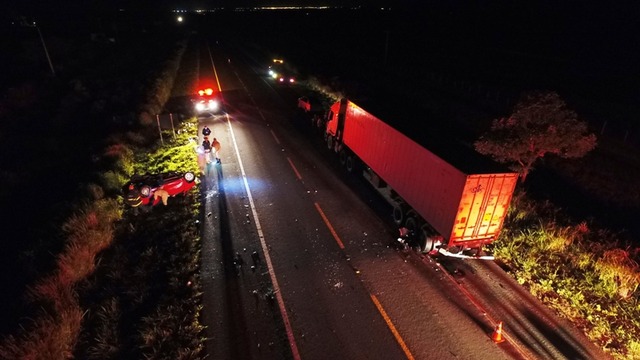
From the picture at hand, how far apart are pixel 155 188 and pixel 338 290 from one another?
911 centimetres

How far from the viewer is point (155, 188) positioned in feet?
49.4

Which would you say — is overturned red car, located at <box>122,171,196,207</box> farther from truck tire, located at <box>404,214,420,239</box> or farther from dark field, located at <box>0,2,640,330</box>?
truck tire, located at <box>404,214,420,239</box>

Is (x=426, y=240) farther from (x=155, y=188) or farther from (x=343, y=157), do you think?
(x=155, y=188)

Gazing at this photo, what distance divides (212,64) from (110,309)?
170 ft

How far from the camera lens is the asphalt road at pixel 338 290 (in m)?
9.34

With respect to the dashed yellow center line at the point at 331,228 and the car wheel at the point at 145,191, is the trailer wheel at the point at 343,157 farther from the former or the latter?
the car wheel at the point at 145,191

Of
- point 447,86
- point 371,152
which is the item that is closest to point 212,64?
point 447,86

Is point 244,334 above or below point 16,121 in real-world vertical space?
above

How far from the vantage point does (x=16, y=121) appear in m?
33.0

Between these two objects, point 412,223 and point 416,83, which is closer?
point 412,223

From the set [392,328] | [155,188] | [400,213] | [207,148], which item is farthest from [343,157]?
[392,328]

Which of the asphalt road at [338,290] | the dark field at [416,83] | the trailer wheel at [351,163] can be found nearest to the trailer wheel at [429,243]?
the asphalt road at [338,290]

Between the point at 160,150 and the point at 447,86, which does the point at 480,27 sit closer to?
the point at 447,86

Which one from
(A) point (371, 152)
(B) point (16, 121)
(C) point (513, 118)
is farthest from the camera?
(B) point (16, 121)
